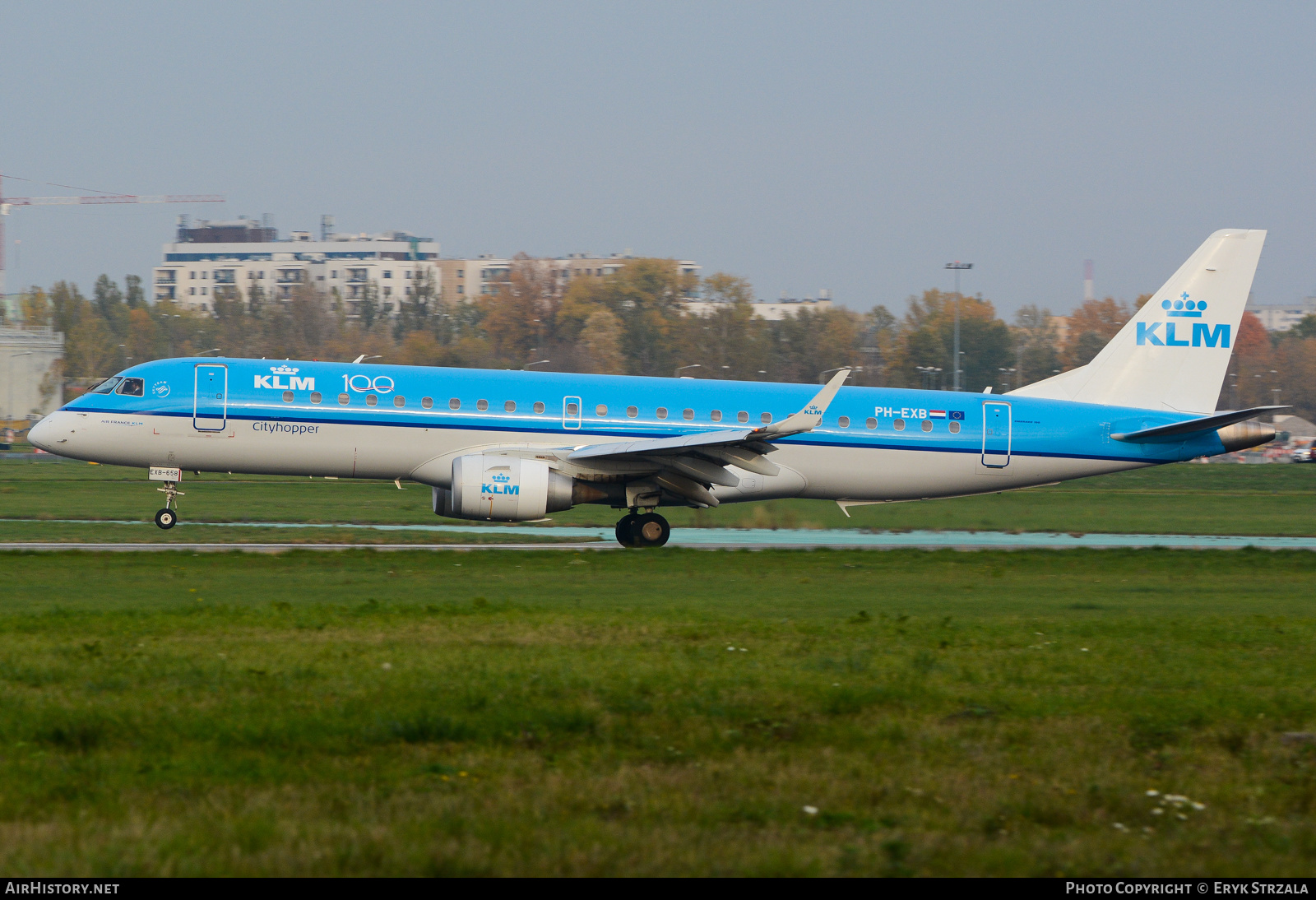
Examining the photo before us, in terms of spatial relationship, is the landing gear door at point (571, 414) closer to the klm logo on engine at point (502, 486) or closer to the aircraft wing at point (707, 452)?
the aircraft wing at point (707, 452)

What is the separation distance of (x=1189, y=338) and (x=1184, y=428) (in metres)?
2.73

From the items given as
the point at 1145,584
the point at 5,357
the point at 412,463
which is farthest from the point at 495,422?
the point at 5,357

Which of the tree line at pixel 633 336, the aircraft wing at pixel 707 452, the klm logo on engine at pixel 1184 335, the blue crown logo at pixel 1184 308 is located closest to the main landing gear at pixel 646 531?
the aircraft wing at pixel 707 452

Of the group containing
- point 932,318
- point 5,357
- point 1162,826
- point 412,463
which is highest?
→ point 932,318

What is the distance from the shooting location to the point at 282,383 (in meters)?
26.0

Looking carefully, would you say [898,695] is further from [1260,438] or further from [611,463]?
[1260,438]

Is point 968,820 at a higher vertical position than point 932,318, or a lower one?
lower

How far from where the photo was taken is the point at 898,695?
11.0 metres

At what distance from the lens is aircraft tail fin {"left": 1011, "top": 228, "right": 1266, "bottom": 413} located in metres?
29.1

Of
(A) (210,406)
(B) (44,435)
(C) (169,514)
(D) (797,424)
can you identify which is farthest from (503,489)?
(B) (44,435)

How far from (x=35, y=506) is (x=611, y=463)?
63.9ft

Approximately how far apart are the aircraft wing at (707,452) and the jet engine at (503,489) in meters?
0.87

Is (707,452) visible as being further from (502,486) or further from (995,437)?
(995,437)

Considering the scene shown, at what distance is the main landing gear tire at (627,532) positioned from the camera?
2714cm
